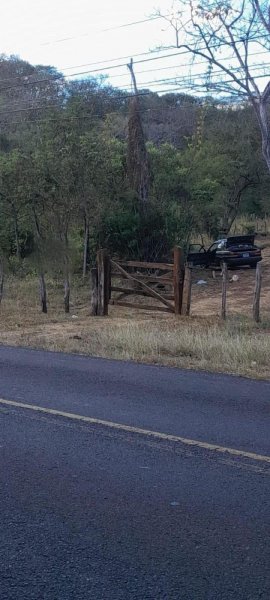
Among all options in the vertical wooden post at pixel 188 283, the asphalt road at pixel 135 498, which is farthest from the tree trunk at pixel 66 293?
the asphalt road at pixel 135 498

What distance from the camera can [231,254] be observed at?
29906mm

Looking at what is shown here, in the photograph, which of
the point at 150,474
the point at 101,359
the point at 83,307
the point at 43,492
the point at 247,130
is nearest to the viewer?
the point at 43,492

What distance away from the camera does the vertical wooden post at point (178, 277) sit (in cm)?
1773

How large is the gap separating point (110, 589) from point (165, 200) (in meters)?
25.3

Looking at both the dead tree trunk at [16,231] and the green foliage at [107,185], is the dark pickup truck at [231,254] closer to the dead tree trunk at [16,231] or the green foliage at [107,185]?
the green foliage at [107,185]

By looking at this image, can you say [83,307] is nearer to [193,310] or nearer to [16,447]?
[193,310]

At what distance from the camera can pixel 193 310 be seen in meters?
21.3

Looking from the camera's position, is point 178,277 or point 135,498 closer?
point 135,498

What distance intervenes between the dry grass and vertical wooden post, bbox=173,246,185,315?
1.12ft

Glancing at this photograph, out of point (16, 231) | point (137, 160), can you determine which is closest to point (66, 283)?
A: point (16, 231)

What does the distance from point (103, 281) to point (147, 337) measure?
254 inches

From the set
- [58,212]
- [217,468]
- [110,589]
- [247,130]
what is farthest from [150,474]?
[247,130]

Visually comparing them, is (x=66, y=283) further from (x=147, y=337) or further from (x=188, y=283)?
(x=147, y=337)

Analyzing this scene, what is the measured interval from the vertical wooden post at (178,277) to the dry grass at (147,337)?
342 mm
